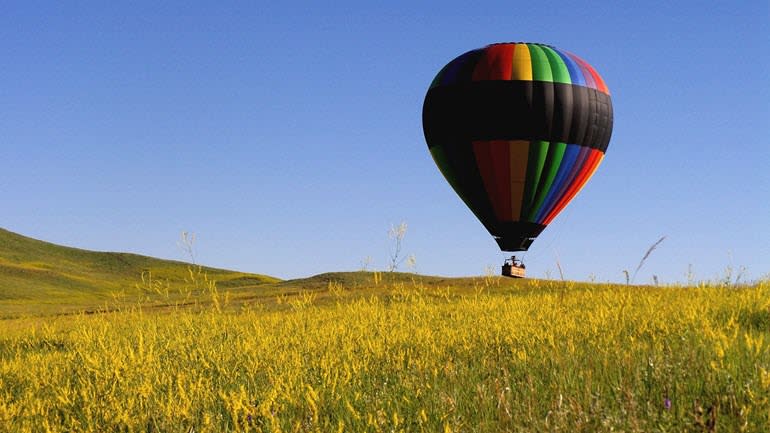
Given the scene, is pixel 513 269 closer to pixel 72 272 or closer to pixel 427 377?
pixel 427 377

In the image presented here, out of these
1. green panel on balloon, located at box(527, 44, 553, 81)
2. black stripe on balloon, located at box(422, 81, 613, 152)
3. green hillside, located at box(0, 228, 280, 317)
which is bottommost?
green hillside, located at box(0, 228, 280, 317)

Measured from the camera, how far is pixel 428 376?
565 centimetres

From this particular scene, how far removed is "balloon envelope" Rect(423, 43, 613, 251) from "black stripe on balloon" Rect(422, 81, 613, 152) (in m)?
0.03

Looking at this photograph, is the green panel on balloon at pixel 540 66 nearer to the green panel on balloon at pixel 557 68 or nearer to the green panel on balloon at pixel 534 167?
the green panel on balloon at pixel 557 68

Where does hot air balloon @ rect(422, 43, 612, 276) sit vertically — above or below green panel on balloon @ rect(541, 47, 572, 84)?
below

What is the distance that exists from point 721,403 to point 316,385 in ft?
10.2

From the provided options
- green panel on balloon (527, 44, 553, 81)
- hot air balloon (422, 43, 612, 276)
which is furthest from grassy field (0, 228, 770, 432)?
green panel on balloon (527, 44, 553, 81)

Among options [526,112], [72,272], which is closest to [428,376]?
[526,112]

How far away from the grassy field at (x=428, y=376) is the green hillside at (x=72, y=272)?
36668mm

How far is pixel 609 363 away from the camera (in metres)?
5.37

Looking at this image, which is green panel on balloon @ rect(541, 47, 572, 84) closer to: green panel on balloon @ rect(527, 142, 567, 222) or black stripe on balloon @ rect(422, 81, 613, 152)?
Answer: black stripe on balloon @ rect(422, 81, 613, 152)

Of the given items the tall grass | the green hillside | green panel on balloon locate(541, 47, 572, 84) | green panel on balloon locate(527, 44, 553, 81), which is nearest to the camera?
the tall grass

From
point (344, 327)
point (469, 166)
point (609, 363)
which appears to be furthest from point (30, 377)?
point (469, 166)

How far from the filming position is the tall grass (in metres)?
3.93
